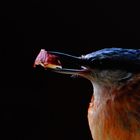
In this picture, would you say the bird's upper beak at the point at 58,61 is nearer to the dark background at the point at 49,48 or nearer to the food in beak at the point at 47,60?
the food in beak at the point at 47,60

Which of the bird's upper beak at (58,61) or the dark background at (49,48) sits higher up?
the dark background at (49,48)

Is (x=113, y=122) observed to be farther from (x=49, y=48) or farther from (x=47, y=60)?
(x=49, y=48)

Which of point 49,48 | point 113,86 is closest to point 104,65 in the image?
point 113,86

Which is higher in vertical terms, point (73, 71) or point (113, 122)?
point (73, 71)

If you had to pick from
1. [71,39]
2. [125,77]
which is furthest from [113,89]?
[71,39]

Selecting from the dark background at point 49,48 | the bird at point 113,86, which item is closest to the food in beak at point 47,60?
the bird at point 113,86
